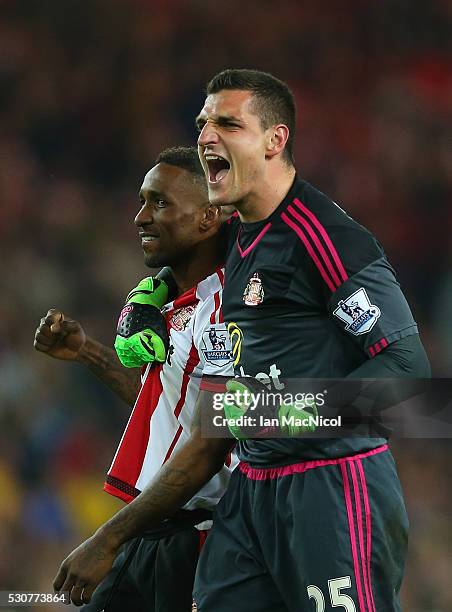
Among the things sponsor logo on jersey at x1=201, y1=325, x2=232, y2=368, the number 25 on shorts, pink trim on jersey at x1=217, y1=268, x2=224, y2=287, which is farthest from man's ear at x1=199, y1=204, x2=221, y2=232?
the number 25 on shorts

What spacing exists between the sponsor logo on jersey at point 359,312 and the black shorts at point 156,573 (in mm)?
787

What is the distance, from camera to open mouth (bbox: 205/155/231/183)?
224 cm

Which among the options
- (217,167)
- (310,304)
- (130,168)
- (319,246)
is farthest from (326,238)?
(130,168)

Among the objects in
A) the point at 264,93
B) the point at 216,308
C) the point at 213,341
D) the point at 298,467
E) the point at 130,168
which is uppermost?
the point at 130,168

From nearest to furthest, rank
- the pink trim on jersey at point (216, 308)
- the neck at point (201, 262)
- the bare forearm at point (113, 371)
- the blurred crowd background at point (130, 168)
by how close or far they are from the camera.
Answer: the pink trim on jersey at point (216, 308), the neck at point (201, 262), the bare forearm at point (113, 371), the blurred crowd background at point (130, 168)

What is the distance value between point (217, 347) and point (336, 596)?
2.17ft

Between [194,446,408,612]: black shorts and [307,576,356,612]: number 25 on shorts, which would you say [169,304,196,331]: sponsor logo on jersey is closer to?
[194,446,408,612]: black shorts

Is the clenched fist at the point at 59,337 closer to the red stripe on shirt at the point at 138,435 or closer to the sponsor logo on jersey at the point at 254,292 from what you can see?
the red stripe on shirt at the point at 138,435

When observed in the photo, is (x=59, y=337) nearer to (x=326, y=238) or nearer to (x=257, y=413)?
(x=257, y=413)

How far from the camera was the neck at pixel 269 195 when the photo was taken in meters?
2.22

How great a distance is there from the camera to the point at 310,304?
2074mm

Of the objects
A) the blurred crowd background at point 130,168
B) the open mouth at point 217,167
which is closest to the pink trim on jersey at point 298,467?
the open mouth at point 217,167

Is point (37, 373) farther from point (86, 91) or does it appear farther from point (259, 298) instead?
point (259, 298)

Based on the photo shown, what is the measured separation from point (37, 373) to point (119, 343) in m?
2.49
